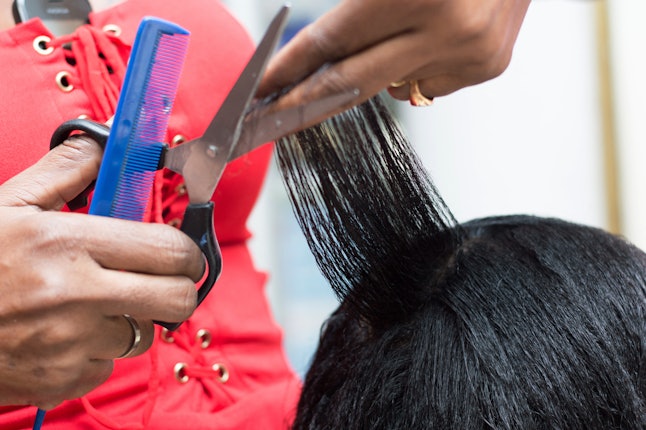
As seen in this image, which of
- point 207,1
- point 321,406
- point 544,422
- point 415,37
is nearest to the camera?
point 415,37

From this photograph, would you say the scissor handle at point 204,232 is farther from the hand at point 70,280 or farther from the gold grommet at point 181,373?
the gold grommet at point 181,373

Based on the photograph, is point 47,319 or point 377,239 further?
point 377,239

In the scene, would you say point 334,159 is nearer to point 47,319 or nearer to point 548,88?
point 47,319

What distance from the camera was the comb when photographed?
457 millimetres

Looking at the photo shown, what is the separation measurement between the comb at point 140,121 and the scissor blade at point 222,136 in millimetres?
18

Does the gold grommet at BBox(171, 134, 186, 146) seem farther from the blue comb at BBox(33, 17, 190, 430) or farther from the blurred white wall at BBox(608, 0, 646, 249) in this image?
the blurred white wall at BBox(608, 0, 646, 249)

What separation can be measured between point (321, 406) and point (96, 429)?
189 millimetres

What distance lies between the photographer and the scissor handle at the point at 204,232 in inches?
18.6

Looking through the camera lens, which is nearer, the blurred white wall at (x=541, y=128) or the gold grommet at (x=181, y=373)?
the gold grommet at (x=181, y=373)

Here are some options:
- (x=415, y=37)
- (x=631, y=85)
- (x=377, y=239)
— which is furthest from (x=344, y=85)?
(x=631, y=85)

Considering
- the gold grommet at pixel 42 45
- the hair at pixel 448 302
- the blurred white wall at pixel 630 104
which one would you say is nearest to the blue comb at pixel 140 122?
the hair at pixel 448 302

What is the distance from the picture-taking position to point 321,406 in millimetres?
648

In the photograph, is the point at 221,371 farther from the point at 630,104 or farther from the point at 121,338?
the point at 630,104

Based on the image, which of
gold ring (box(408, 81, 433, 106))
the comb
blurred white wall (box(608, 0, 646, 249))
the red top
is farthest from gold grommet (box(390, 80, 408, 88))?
blurred white wall (box(608, 0, 646, 249))
